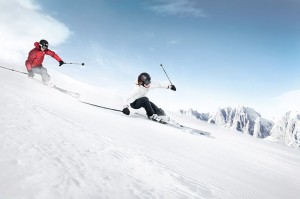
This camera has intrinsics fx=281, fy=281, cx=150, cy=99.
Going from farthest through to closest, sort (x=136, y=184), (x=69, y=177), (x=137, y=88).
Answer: (x=137, y=88) < (x=136, y=184) < (x=69, y=177)

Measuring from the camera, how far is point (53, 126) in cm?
470

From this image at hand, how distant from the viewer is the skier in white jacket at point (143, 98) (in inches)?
446

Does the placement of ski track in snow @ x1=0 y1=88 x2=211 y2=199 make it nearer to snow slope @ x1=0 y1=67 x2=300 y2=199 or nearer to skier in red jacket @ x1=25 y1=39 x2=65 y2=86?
snow slope @ x1=0 y1=67 x2=300 y2=199

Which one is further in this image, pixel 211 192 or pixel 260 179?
pixel 260 179

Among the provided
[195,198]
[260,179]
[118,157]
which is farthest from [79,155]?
[260,179]

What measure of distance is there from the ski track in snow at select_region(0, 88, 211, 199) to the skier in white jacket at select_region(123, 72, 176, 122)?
6766 mm

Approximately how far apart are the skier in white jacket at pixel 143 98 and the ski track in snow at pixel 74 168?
6766mm

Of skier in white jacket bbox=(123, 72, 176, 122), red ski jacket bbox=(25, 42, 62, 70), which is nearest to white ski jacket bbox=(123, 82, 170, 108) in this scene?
skier in white jacket bbox=(123, 72, 176, 122)

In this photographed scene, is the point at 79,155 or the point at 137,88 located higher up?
the point at 137,88

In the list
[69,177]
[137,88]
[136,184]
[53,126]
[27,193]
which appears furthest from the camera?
[137,88]

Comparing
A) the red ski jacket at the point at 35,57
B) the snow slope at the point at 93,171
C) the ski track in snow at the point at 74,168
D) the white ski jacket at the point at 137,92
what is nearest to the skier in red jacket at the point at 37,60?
the red ski jacket at the point at 35,57

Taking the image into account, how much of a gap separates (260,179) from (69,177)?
3.45 metres

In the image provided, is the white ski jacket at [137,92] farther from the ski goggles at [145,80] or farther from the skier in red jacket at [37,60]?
the skier in red jacket at [37,60]

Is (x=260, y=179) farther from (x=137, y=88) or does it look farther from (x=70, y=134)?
(x=137, y=88)
